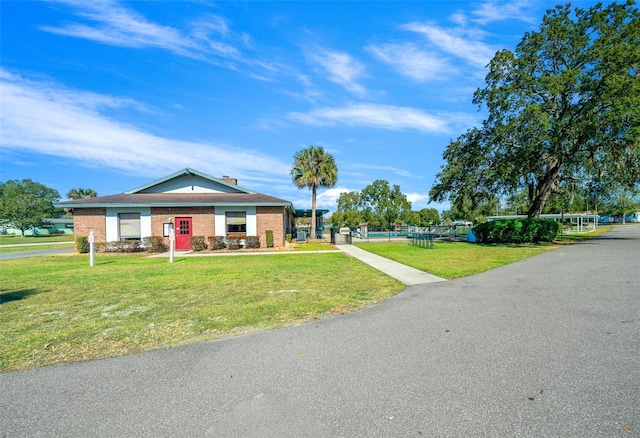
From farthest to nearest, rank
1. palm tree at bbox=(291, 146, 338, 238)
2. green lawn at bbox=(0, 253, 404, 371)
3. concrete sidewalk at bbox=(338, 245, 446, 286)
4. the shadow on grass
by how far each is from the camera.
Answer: palm tree at bbox=(291, 146, 338, 238), concrete sidewalk at bbox=(338, 245, 446, 286), the shadow on grass, green lawn at bbox=(0, 253, 404, 371)

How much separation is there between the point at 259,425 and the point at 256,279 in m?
6.95

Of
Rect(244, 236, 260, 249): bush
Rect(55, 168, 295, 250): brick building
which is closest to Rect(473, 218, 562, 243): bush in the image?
Rect(55, 168, 295, 250): brick building

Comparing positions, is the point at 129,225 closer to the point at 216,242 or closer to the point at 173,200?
the point at 173,200

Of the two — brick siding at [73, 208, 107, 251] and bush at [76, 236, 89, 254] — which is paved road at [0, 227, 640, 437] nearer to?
bush at [76, 236, 89, 254]

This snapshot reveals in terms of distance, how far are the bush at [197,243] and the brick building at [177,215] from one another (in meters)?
0.74

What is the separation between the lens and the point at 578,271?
9492 mm

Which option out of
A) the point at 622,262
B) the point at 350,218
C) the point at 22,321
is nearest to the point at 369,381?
the point at 22,321

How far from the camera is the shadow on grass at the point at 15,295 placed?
283 inches

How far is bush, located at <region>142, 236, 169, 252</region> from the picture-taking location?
20.5 metres

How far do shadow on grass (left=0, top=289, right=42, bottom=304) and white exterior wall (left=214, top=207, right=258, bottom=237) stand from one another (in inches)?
525

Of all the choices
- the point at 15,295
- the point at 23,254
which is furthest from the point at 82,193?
the point at 15,295

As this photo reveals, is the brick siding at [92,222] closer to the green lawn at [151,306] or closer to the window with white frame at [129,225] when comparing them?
the window with white frame at [129,225]

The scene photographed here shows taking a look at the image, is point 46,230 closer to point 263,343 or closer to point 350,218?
point 350,218

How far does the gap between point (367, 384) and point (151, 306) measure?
4.91 m
